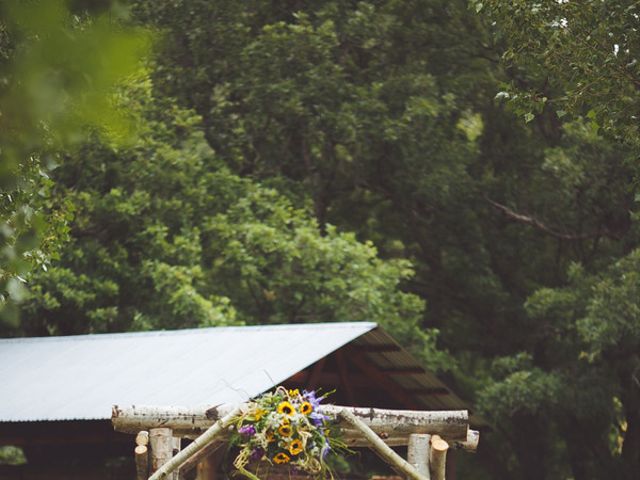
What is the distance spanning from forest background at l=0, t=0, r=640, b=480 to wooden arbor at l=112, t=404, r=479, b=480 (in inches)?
294

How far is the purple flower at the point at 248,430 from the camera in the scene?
668cm

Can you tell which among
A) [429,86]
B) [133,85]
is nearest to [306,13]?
[429,86]

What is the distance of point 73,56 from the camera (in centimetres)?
172

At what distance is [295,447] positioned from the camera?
655cm

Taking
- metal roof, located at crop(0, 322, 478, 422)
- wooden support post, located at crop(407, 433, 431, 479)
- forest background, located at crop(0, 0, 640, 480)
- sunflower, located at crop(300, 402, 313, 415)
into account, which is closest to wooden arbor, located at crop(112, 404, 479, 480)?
wooden support post, located at crop(407, 433, 431, 479)

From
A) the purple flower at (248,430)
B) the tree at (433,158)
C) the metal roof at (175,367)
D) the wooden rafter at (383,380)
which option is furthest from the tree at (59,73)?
the tree at (433,158)

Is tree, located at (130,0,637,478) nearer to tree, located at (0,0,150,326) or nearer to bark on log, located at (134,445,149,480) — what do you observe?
bark on log, located at (134,445,149,480)

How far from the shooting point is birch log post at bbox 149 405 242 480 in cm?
685

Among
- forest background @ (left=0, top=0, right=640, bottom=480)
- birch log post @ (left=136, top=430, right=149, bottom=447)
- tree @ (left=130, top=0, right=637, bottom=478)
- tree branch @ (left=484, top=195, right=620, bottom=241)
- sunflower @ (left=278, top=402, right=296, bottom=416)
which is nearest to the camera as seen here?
sunflower @ (left=278, top=402, right=296, bottom=416)

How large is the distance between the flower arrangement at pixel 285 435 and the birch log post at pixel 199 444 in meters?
0.07

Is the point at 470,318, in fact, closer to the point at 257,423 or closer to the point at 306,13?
the point at 306,13

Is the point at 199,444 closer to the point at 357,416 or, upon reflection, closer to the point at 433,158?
the point at 357,416

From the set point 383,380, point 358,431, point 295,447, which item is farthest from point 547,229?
point 295,447

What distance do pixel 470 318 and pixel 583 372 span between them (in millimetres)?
3272
